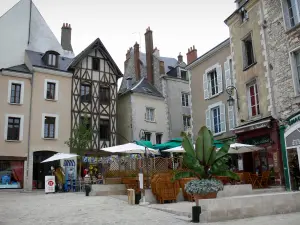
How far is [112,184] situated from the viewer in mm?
13367

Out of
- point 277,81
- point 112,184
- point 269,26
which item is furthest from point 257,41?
point 112,184

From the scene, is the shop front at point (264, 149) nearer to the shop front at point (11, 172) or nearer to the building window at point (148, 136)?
the building window at point (148, 136)

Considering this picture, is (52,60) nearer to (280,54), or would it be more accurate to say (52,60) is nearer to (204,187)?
(280,54)

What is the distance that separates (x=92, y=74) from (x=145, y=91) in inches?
184

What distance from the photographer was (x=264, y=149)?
13680 mm

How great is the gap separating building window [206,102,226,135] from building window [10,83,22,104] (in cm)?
1222

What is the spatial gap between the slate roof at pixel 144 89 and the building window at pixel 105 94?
1663 mm

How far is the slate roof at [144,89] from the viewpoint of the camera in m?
25.8

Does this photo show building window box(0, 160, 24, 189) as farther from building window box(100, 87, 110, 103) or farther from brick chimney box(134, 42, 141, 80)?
brick chimney box(134, 42, 141, 80)

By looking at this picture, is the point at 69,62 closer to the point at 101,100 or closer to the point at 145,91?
the point at 101,100

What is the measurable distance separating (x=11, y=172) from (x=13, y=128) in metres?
2.77

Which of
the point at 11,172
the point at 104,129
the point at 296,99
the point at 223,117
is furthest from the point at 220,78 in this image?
the point at 11,172

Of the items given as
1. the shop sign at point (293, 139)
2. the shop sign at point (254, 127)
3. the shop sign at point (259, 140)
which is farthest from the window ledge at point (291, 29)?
the shop sign at point (259, 140)

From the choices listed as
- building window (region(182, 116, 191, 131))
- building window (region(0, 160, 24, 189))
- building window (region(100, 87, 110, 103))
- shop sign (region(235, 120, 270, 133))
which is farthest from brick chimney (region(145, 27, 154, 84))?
shop sign (region(235, 120, 270, 133))
